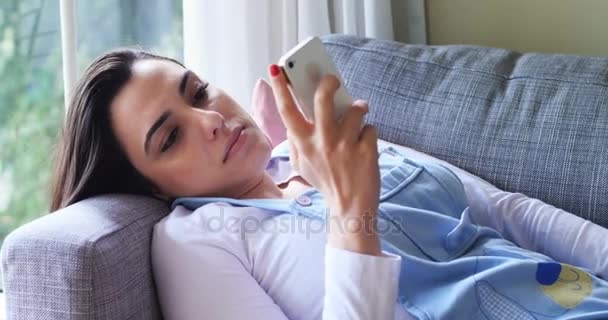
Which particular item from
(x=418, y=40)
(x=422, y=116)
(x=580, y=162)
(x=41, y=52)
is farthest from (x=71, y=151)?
(x=418, y=40)

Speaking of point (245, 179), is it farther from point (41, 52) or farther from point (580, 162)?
point (41, 52)

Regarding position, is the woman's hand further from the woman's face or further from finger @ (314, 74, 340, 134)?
the woman's face

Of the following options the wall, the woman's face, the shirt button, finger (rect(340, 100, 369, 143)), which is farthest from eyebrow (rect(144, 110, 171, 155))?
the wall

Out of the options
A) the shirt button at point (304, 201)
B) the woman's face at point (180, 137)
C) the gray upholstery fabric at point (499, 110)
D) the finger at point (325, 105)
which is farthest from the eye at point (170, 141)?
the gray upholstery fabric at point (499, 110)

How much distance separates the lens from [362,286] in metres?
0.88

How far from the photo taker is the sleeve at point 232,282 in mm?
885

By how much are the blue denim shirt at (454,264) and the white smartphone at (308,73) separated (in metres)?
0.23

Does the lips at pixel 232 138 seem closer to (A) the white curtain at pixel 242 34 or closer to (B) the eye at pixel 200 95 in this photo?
(B) the eye at pixel 200 95

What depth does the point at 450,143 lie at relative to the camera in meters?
1.37

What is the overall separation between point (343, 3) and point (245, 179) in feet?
2.73

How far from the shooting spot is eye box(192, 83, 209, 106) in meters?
1.18

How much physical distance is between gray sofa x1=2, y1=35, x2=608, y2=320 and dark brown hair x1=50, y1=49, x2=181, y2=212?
0.05 metres

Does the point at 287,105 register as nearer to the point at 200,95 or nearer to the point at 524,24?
the point at 200,95

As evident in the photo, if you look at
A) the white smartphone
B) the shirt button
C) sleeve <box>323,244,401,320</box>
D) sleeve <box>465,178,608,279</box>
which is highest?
the white smartphone
